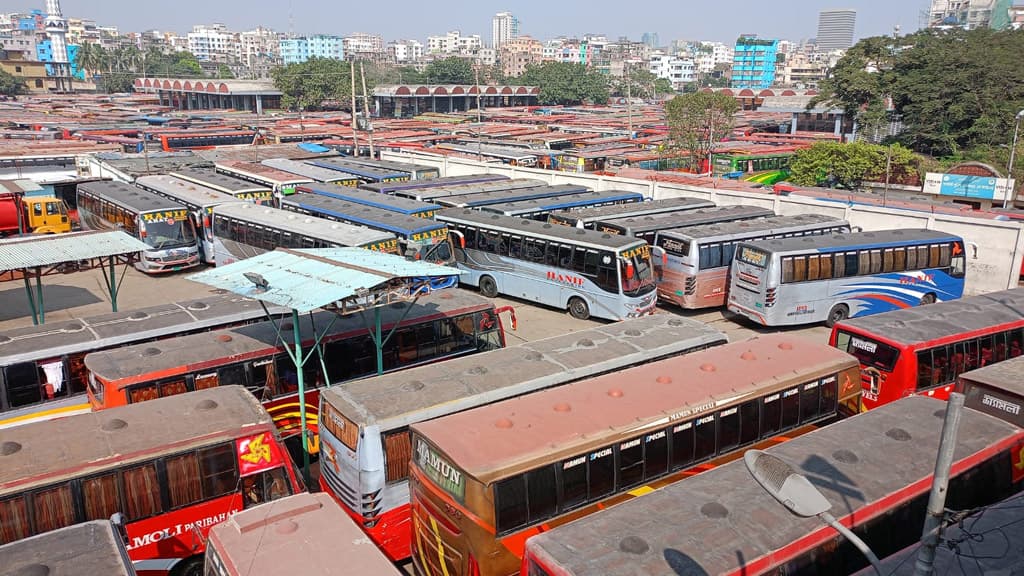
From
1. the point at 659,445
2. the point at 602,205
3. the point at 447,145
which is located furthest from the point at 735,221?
the point at 447,145

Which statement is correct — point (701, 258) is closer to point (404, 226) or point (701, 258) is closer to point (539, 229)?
point (539, 229)

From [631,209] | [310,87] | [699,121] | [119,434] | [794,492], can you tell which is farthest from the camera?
[310,87]

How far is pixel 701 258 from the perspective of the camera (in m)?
19.4

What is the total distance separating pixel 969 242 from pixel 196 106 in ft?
328

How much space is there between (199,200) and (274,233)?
18.1 ft

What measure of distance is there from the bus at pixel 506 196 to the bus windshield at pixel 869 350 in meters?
14.7

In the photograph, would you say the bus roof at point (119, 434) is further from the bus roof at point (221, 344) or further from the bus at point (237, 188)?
the bus at point (237, 188)

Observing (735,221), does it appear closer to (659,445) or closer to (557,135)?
(659,445)

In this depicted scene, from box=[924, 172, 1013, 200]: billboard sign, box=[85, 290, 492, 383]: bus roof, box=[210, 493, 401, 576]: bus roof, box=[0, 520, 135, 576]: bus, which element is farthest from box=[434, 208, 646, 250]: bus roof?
box=[924, 172, 1013, 200]: billboard sign

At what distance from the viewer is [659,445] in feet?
29.5

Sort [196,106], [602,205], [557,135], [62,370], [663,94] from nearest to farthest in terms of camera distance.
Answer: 1. [62,370]
2. [602,205]
3. [557,135]
4. [196,106]
5. [663,94]

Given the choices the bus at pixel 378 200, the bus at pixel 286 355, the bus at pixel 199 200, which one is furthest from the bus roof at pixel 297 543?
the bus at pixel 199 200

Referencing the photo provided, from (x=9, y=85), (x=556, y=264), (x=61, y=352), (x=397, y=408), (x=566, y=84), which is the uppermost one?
(x=566, y=84)

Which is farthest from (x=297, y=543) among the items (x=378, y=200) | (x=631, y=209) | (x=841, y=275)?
(x=378, y=200)
